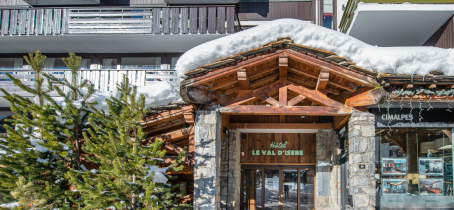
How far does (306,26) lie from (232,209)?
20.9ft

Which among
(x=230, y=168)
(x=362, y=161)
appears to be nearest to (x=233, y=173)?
(x=230, y=168)

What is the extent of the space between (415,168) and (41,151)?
9.03m

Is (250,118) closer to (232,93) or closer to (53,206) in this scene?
(232,93)

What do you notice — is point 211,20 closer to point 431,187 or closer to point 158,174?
point 158,174

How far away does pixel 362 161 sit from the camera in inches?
280

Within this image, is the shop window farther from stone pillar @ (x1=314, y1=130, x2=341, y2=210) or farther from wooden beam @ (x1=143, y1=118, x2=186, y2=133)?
wooden beam @ (x1=143, y1=118, x2=186, y2=133)

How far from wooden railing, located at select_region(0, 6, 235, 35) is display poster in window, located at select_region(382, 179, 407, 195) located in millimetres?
6966

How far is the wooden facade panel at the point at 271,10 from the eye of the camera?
13.7m

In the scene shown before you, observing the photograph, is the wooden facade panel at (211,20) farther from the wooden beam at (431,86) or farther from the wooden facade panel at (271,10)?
the wooden beam at (431,86)

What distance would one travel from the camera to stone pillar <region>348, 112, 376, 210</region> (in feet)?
22.8

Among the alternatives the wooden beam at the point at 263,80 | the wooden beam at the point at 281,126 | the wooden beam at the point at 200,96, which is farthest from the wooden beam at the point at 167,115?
the wooden beam at the point at 281,126

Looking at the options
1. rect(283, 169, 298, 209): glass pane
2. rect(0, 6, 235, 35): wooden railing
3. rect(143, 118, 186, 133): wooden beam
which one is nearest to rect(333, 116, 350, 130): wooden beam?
rect(283, 169, 298, 209): glass pane

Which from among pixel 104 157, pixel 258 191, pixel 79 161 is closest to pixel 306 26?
pixel 104 157

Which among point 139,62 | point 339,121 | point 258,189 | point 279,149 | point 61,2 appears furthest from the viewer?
point 61,2
